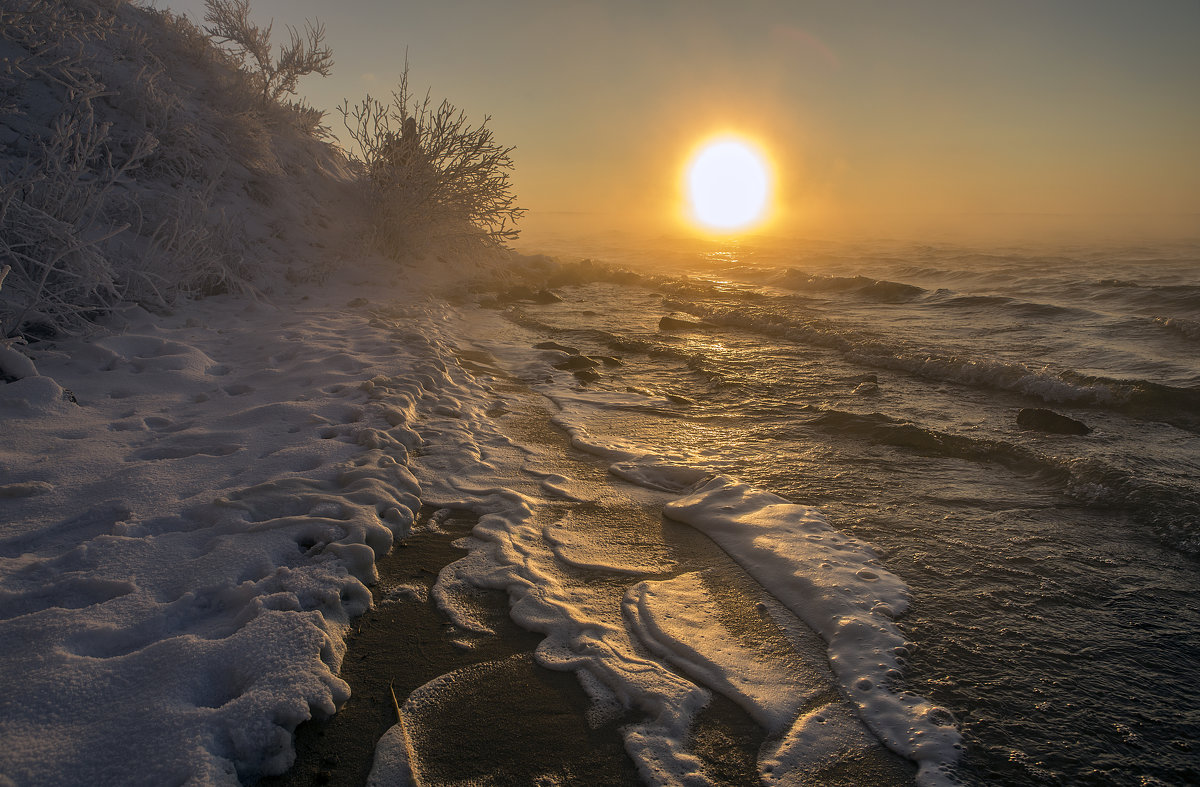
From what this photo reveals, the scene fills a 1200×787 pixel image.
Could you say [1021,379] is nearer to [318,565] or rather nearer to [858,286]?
[318,565]

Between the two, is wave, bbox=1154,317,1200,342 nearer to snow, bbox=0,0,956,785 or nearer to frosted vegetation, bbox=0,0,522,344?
snow, bbox=0,0,956,785

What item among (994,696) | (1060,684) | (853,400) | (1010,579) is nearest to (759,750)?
(994,696)

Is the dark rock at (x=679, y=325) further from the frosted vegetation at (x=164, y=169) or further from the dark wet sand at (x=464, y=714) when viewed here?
the dark wet sand at (x=464, y=714)

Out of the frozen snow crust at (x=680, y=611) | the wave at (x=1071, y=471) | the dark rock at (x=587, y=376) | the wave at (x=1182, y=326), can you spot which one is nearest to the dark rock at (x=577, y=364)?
the dark rock at (x=587, y=376)

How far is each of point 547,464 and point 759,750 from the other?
2434 millimetres

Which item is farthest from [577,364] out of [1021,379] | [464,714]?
[464,714]

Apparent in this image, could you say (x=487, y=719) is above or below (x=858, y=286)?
below

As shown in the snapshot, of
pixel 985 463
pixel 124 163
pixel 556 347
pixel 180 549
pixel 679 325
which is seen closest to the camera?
pixel 180 549

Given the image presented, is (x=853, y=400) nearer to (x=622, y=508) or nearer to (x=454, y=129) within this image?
(x=622, y=508)

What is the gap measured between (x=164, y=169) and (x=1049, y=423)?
1063 centimetres

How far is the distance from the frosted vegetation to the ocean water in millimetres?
3147

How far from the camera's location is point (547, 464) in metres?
4.09

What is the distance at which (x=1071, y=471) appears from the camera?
3.98 meters

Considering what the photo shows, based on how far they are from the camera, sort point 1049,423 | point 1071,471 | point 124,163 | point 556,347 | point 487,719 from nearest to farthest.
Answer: point 487,719
point 1071,471
point 1049,423
point 124,163
point 556,347
